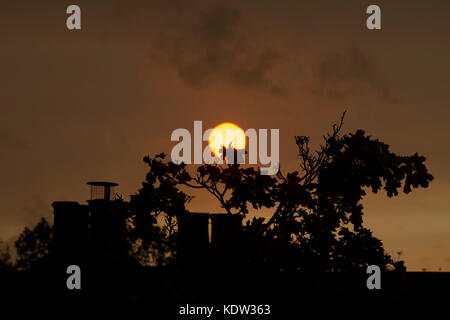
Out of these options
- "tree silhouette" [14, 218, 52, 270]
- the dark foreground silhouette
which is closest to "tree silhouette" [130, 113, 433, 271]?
the dark foreground silhouette

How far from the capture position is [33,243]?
81.2 m

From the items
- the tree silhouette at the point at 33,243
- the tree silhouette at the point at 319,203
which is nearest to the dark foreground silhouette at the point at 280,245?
the tree silhouette at the point at 319,203

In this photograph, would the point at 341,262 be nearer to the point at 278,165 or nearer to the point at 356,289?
the point at 356,289

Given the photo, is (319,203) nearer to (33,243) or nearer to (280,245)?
(280,245)

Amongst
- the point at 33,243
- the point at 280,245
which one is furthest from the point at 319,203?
the point at 33,243

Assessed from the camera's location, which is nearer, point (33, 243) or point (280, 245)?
point (280, 245)

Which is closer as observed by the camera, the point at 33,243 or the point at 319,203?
the point at 319,203

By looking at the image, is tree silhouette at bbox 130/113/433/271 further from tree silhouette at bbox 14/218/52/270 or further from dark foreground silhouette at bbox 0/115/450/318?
tree silhouette at bbox 14/218/52/270

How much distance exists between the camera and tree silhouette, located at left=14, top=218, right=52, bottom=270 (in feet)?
260

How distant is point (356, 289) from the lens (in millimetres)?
15109

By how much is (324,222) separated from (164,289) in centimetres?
382
